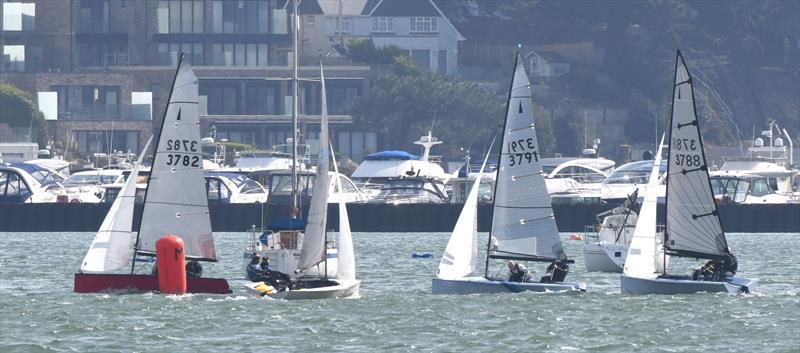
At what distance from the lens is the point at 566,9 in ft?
543

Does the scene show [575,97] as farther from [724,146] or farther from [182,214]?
[182,214]

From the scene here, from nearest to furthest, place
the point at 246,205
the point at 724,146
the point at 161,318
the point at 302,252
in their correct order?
the point at 161,318 → the point at 302,252 → the point at 246,205 → the point at 724,146

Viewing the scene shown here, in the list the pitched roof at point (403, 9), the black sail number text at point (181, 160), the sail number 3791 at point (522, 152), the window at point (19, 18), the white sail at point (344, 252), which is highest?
the pitched roof at point (403, 9)

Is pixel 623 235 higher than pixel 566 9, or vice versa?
pixel 566 9

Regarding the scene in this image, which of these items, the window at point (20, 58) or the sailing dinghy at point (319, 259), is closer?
the sailing dinghy at point (319, 259)

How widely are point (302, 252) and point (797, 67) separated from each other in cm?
12308

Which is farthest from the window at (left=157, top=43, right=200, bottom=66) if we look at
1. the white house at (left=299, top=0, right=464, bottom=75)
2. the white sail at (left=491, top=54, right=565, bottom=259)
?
the white sail at (left=491, top=54, right=565, bottom=259)

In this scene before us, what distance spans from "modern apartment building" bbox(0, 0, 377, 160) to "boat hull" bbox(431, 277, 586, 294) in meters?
82.8

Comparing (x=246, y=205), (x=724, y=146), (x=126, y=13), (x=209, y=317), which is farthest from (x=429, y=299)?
(x=724, y=146)

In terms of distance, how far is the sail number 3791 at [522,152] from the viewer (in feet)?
183

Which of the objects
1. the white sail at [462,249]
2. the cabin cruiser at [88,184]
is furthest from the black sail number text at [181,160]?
the cabin cruiser at [88,184]

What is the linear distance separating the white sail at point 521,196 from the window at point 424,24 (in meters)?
105

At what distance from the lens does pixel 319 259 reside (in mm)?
54031

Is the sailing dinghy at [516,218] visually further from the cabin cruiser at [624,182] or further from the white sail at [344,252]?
the cabin cruiser at [624,182]
